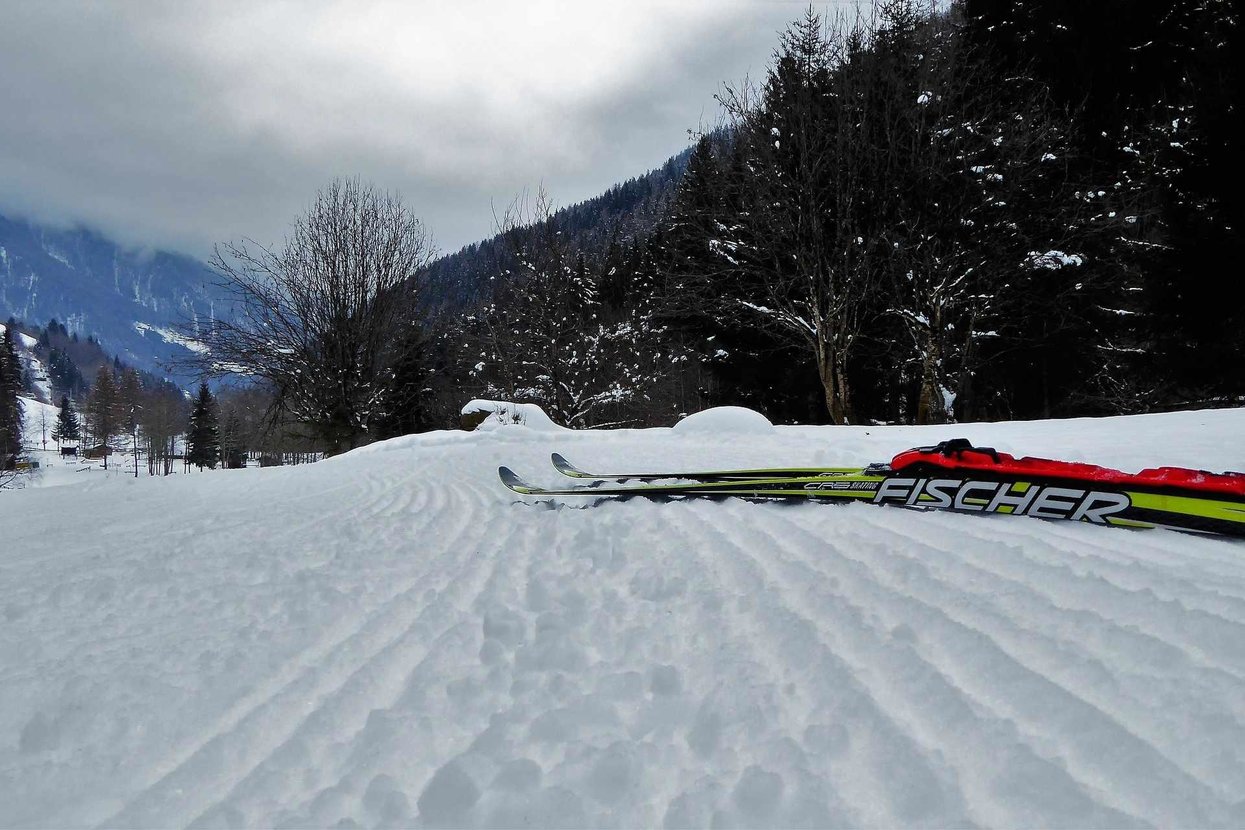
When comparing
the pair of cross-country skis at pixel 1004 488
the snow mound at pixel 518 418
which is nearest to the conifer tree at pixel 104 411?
the snow mound at pixel 518 418

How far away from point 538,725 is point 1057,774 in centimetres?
91

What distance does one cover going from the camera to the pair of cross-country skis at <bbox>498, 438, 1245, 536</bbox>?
2064mm

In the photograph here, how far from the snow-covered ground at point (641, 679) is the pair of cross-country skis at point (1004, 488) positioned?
12 centimetres

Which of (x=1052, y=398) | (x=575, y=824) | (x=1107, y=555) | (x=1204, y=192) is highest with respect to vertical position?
(x=1204, y=192)

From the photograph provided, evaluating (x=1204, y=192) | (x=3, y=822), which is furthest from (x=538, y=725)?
(x=1204, y=192)

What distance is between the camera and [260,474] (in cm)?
638

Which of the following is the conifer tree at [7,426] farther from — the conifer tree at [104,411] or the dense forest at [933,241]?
the dense forest at [933,241]

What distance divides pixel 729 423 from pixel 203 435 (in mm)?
61914

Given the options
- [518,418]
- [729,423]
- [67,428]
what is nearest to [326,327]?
[518,418]

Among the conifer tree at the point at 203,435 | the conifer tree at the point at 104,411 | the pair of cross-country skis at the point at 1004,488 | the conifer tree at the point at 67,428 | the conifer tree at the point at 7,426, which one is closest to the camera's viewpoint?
the pair of cross-country skis at the point at 1004,488

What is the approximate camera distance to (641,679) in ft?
4.17

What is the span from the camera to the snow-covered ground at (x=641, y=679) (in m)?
0.88

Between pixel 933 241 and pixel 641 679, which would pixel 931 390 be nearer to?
pixel 933 241

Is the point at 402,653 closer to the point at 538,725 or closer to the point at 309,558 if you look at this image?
the point at 538,725
